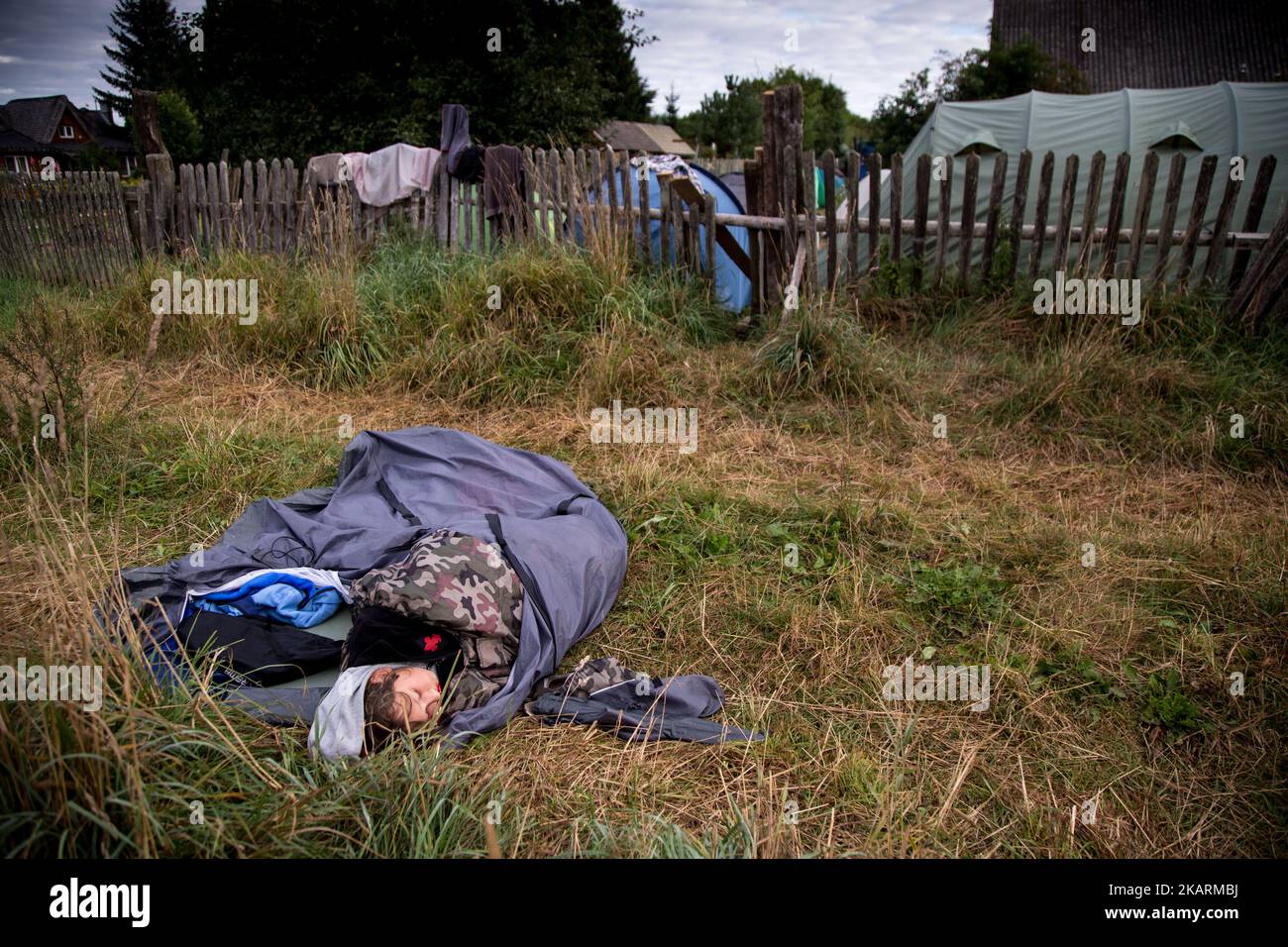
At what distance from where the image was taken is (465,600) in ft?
8.97

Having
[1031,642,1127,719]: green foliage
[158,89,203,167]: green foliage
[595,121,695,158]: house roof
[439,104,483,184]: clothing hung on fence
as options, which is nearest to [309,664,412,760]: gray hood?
[1031,642,1127,719]: green foliage

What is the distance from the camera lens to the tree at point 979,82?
53.4 ft

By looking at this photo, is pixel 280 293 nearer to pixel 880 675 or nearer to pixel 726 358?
pixel 726 358

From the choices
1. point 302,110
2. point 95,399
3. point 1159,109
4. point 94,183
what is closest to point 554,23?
point 302,110

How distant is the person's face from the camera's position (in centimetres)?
241

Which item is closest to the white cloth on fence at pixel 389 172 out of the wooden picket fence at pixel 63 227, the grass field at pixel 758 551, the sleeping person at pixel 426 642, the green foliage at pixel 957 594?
the grass field at pixel 758 551

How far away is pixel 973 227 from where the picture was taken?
6.09m

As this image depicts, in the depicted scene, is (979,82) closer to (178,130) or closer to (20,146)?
(178,130)

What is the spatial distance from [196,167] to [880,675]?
8455 mm
